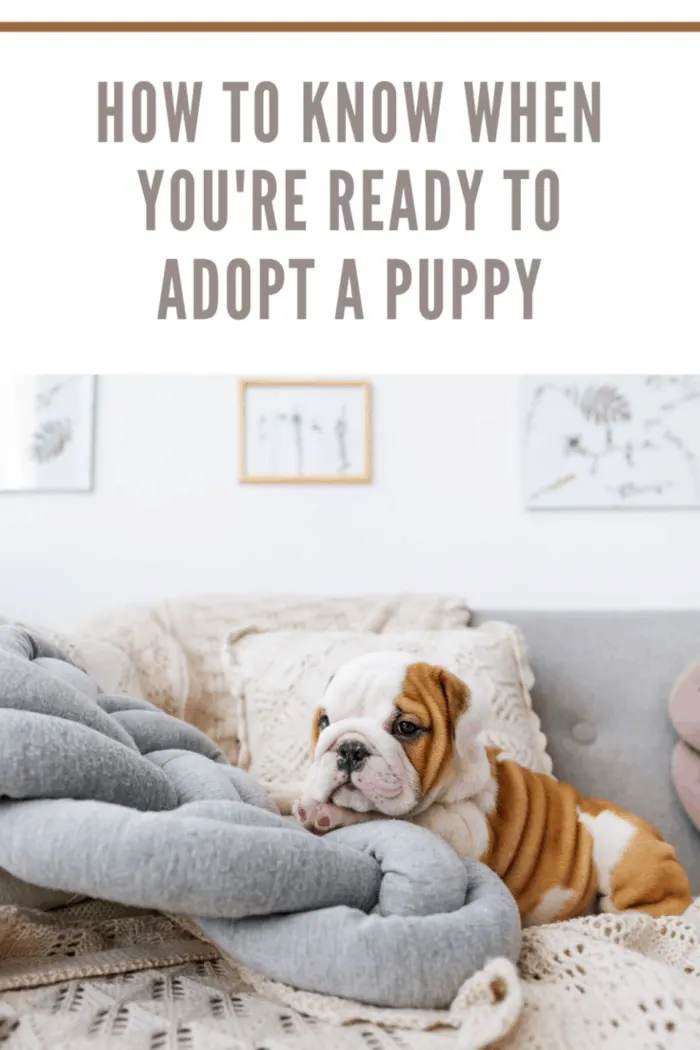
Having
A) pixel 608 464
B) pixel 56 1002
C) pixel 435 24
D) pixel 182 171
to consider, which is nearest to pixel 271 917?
pixel 56 1002

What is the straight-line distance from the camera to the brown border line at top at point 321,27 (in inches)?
68.9

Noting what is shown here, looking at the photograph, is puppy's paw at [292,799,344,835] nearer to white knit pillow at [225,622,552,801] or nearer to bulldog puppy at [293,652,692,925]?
bulldog puppy at [293,652,692,925]

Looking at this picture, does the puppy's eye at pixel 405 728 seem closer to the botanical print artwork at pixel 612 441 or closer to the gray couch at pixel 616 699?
the gray couch at pixel 616 699

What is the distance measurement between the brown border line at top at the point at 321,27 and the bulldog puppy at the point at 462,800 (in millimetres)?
1471

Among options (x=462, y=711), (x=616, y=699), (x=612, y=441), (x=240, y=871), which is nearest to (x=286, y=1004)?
(x=240, y=871)

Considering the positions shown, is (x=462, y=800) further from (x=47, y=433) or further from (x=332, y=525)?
(x=47, y=433)

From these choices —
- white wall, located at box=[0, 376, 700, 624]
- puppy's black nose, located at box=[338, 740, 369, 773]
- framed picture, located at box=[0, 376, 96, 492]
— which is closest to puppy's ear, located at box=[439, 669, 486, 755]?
puppy's black nose, located at box=[338, 740, 369, 773]

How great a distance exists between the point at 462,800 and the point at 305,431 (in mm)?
1070

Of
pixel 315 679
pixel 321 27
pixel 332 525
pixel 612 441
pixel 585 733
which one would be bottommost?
pixel 585 733

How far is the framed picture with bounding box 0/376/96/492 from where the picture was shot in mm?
1806

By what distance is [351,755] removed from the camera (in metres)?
0.84

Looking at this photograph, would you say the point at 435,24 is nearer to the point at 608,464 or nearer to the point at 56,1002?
the point at 608,464

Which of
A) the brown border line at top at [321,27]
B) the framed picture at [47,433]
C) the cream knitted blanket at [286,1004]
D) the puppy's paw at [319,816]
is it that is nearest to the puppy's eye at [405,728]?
the puppy's paw at [319,816]

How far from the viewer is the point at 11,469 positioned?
1.82m
